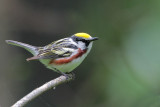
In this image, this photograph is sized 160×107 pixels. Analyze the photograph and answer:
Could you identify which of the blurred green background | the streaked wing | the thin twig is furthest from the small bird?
the blurred green background

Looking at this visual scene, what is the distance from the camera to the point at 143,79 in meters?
4.57

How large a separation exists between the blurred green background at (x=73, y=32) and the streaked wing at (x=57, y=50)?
3.74 ft

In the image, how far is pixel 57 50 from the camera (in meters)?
4.04

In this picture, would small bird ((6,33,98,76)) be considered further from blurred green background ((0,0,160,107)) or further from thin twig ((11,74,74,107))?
blurred green background ((0,0,160,107))

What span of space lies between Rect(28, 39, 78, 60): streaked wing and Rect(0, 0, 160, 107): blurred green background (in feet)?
3.74

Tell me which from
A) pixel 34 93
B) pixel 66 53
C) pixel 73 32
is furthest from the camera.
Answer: pixel 73 32

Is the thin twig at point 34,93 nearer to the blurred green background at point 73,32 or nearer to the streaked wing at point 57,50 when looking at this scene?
the streaked wing at point 57,50

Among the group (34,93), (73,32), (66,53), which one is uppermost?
(73,32)

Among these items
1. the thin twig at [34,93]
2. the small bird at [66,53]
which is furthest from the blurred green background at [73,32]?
the thin twig at [34,93]

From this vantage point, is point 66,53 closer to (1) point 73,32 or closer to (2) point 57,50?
(2) point 57,50

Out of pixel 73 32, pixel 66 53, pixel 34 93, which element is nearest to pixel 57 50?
pixel 66 53

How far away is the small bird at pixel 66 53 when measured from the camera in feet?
12.6

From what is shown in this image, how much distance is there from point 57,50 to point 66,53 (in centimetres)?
14

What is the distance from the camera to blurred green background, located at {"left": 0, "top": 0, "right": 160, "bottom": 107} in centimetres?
Answer: 520
